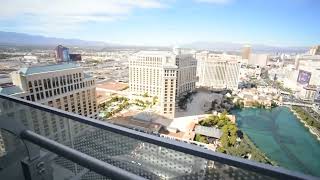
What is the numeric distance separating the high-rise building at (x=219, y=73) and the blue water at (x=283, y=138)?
20.6ft

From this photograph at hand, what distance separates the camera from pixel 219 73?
790 inches

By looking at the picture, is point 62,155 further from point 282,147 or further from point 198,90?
point 198,90

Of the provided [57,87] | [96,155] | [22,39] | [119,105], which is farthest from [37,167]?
[22,39]

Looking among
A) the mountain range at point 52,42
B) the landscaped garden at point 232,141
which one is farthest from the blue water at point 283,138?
the mountain range at point 52,42

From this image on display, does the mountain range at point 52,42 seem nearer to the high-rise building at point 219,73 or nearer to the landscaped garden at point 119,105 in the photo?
the high-rise building at point 219,73

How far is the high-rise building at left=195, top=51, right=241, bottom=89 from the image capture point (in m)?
19.7

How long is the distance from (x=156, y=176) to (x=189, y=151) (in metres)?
0.18

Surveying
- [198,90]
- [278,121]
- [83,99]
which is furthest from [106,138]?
[198,90]

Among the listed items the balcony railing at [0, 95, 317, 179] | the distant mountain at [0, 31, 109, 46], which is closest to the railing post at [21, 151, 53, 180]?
the balcony railing at [0, 95, 317, 179]

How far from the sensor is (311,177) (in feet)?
1.40

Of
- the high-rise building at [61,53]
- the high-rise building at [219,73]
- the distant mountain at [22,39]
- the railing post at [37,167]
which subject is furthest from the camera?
the distant mountain at [22,39]

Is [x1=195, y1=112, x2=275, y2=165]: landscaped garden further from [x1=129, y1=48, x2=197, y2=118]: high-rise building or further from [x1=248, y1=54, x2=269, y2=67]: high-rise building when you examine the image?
[x1=248, y1=54, x2=269, y2=67]: high-rise building

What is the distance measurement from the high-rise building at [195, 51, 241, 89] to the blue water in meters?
6.27

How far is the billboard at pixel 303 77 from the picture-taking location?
1982 centimetres
